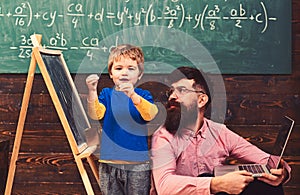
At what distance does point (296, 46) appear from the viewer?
9.71 feet

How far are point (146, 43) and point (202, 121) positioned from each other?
57 centimetres

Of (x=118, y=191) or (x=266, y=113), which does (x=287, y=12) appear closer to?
(x=266, y=113)

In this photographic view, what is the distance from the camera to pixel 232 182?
2.50 m

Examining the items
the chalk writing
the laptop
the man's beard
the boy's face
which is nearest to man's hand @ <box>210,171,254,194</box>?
the laptop

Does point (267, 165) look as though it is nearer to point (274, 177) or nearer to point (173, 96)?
point (274, 177)

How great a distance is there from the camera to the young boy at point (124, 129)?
2.55m

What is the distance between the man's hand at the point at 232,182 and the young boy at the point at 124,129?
A: 0.34 metres

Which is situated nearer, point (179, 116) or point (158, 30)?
point (179, 116)

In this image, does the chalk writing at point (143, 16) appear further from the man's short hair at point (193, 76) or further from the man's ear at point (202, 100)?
the man's ear at point (202, 100)

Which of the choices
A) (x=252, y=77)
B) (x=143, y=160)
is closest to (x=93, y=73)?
(x=143, y=160)

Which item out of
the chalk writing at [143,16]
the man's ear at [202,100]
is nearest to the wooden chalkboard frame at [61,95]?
the chalk writing at [143,16]

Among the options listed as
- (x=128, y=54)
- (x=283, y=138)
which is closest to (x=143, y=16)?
(x=128, y=54)

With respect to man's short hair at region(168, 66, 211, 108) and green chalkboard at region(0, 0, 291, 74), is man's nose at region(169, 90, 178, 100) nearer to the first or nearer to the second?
man's short hair at region(168, 66, 211, 108)

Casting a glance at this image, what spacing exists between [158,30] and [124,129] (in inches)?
26.8
